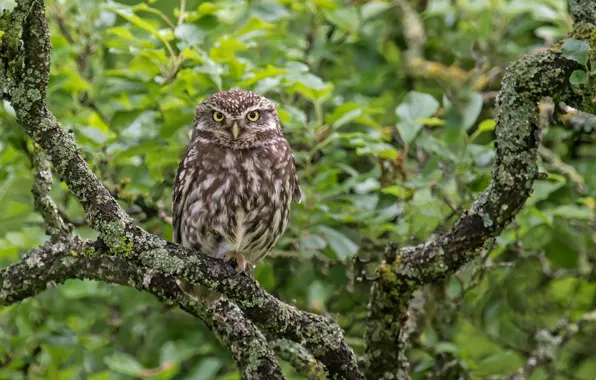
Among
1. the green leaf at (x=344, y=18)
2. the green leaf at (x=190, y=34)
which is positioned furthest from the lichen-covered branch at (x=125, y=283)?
the green leaf at (x=344, y=18)

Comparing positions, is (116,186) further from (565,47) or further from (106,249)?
(565,47)

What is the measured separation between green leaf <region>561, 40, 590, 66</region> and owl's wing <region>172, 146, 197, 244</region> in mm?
1769

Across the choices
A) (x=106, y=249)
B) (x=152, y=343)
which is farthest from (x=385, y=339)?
(x=152, y=343)

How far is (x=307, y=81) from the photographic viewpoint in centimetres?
409

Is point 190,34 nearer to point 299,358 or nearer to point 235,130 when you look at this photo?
point 235,130

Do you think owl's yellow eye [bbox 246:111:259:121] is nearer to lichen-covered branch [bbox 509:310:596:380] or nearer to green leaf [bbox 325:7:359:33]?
green leaf [bbox 325:7:359:33]

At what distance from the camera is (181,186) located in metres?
4.00

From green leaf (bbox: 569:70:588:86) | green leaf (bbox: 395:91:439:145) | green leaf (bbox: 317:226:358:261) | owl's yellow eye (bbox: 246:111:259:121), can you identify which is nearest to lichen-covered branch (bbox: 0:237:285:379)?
green leaf (bbox: 317:226:358:261)

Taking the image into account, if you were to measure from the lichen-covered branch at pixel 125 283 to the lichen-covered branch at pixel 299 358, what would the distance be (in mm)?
256

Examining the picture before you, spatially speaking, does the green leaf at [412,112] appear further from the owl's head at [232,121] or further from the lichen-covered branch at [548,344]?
the lichen-covered branch at [548,344]

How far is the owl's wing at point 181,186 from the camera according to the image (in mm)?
3953

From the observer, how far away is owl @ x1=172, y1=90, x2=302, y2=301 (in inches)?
152

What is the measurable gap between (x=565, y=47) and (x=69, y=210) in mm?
3407

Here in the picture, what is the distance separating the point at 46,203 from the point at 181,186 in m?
0.71
